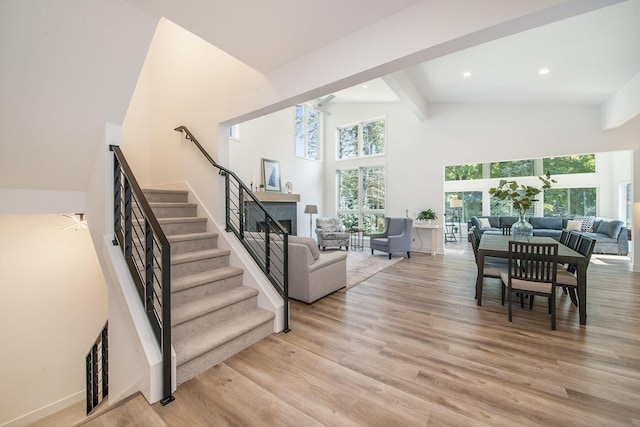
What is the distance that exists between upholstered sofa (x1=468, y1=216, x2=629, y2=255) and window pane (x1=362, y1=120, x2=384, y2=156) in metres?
3.66

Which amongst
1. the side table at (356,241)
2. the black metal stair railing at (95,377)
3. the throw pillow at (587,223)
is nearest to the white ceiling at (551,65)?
the side table at (356,241)

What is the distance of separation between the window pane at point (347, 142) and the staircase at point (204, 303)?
611 cm

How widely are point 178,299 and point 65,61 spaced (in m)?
2.00

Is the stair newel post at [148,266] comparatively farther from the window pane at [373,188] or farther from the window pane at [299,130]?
the window pane at [373,188]

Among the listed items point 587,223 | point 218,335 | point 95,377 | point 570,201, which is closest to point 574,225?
point 587,223

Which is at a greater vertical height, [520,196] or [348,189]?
[348,189]

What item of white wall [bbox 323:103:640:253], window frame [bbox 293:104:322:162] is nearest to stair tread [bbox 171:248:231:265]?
window frame [bbox 293:104:322:162]

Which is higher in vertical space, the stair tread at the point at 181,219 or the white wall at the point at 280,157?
the white wall at the point at 280,157

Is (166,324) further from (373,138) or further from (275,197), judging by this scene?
(373,138)

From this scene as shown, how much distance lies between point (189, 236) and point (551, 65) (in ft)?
18.4

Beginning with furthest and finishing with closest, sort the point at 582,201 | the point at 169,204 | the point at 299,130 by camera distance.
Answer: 1. the point at 582,201
2. the point at 299,130
3. the point at 169,204

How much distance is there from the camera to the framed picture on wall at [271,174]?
21.7 ft

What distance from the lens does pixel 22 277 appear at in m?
3.31

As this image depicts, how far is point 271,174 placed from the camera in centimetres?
683
